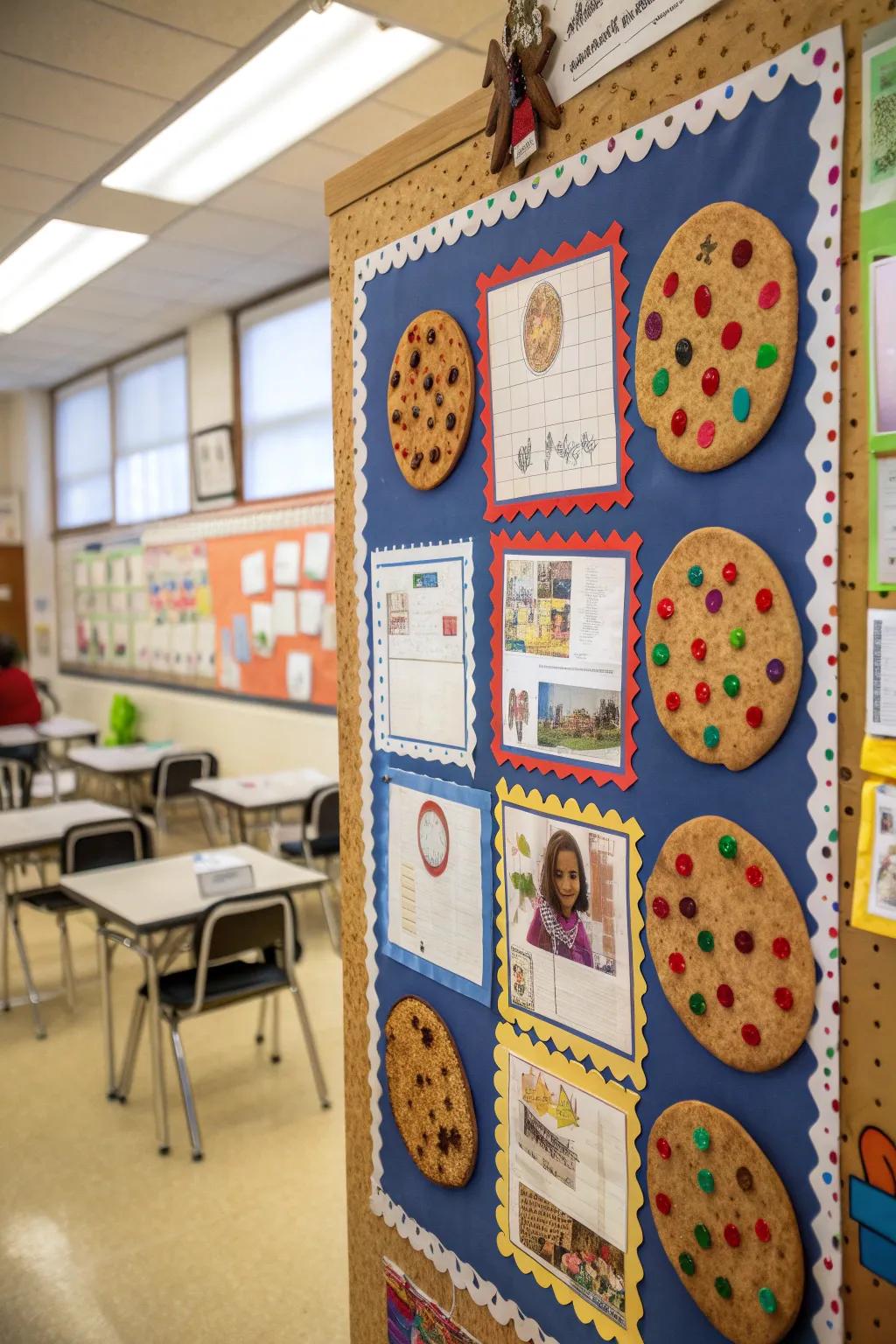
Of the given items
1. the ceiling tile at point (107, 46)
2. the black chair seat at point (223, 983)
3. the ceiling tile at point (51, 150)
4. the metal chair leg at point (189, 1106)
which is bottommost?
the metal chair leg at point (189, 1106)

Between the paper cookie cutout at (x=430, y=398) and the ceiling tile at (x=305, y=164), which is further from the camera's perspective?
the ceiling tile at (x=305, y=164)

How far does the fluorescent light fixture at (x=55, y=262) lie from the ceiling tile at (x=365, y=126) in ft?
5.21

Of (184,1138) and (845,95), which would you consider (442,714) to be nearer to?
(845,95)

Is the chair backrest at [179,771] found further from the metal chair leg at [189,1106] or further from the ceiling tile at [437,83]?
the ceiling tile at [437,83]

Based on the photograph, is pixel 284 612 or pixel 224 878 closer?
pixel 224 878

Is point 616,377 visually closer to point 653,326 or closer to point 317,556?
point 653,326

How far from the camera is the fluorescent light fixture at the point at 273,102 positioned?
3.39 m

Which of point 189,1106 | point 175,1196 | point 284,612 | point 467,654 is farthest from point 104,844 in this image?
point 467,654

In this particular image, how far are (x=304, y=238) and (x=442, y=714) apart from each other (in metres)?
4.75

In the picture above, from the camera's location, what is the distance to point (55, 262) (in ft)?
19.0

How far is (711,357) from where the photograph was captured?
37.2 inches

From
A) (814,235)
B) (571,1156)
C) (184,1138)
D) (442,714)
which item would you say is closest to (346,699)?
(442,714)

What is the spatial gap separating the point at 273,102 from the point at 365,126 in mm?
396

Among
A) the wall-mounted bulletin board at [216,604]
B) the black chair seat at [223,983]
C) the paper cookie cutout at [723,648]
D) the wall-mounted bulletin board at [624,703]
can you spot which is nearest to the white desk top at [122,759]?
the wall-mounted bulletin board at [216,604]
